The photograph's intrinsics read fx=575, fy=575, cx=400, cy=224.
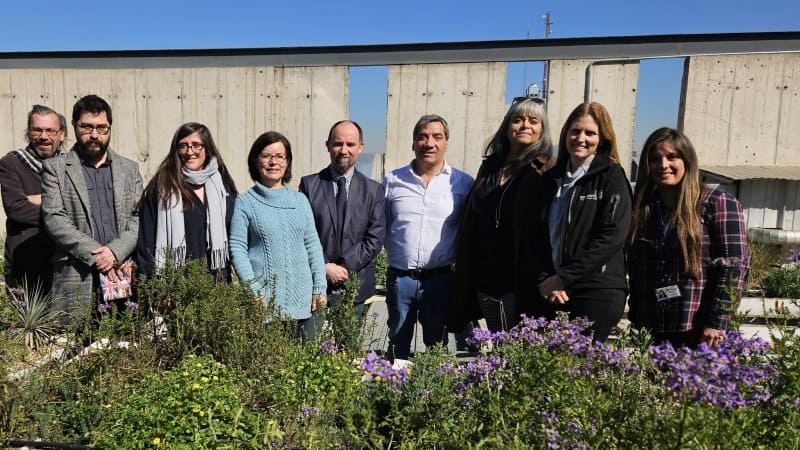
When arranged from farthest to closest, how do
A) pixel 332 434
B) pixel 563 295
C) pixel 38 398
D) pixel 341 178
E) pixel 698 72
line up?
1. pixel 698 72
2. pixel 341 178
3. pixel 563 295
4. pixel 38 398
5. pixel 332 434

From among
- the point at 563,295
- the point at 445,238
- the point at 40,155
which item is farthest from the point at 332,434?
the point at 40,155

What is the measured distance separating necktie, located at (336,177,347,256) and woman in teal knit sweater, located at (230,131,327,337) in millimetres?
215

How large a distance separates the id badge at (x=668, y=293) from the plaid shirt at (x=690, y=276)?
1 centimetres

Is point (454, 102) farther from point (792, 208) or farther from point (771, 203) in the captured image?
point (792, 208)

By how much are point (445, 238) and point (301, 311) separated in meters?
0.93

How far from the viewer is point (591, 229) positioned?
2764mm

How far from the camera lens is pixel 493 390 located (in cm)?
202

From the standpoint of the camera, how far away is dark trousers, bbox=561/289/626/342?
2.76m

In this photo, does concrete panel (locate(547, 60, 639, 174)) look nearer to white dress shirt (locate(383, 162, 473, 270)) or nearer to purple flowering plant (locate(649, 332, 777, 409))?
white dress shirt (locate(383, 162, 473, 270))

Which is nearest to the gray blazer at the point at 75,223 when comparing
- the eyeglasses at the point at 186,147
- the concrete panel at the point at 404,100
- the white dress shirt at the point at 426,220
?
the eyeglasses at the point at 186,147

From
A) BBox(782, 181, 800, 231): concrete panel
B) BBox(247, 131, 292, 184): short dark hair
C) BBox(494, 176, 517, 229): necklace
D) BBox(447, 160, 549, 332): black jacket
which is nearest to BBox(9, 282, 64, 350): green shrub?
BBox(247, 131, 292, 184): short dark hair

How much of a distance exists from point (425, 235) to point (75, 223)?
6.62 ft

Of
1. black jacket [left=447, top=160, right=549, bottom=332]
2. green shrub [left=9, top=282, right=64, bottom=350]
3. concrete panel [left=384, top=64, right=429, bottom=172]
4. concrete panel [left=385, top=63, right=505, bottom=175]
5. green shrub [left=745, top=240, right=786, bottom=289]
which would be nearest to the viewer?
black jacket [left=447, top=160, right=549, bottom=332]

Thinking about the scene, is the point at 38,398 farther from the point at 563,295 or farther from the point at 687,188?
the point at 687,188
